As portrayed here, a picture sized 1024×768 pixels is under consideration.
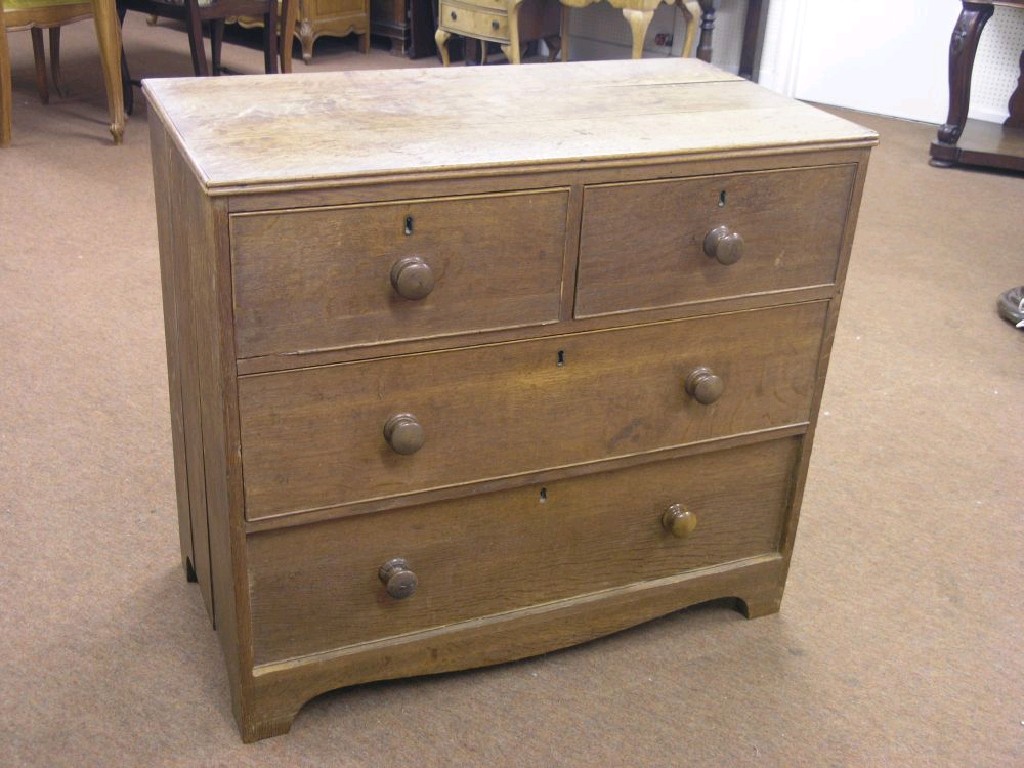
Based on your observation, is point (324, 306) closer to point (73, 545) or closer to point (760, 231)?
point (760, 231)

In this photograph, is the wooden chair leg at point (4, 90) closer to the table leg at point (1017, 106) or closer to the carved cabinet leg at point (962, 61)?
the carved cabinet leg at point (962, 61)

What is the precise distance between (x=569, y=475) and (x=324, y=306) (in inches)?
19.4

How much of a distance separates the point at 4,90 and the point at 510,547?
3.03 meters

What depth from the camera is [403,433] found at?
1.57 m

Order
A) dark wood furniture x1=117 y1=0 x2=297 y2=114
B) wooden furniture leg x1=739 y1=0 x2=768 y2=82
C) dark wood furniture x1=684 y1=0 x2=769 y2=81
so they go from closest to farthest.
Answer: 1. dark wood furniture x1=117 y1=0 x2=297 y2=114
2. dark wood furniture x1=684 y1=0 x2=769 y2=81
3. wooden furniture leg x1=739 y1=0 x2=768 y2=82

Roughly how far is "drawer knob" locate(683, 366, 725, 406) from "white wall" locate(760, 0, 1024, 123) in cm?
359

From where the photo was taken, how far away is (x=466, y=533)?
1.74m

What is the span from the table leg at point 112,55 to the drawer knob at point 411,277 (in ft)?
9.80

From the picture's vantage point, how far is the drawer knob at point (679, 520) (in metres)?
1.86

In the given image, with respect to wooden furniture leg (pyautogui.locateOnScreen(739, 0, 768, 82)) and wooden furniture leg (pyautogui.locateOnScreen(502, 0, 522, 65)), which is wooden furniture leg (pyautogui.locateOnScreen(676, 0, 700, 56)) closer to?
wooden furniture leg (pyautogui.locateOnScreen(739, 0, 768, 82))

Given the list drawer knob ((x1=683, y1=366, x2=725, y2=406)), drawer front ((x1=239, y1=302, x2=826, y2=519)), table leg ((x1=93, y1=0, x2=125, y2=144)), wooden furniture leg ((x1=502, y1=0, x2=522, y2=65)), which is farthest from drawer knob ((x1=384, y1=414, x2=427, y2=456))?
wooden furniture leg ((x1=502, y1=0, x2=522, y2=65))

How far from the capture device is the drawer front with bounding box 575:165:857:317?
160 cm

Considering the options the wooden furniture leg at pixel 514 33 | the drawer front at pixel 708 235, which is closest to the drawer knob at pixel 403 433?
the drawer front at pixel 708 235

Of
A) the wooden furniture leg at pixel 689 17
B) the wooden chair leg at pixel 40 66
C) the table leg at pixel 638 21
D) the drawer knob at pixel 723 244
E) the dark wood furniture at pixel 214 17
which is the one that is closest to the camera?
the drawer knob at pixel 723 244
